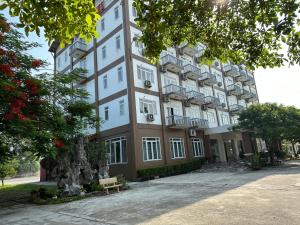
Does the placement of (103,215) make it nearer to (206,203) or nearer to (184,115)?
(206,203)

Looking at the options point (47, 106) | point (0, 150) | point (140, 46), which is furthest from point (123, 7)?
point (0, 150)

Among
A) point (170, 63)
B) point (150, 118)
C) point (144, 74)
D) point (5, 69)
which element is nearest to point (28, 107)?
point (5, 69)

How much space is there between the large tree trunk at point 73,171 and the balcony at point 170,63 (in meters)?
13.5

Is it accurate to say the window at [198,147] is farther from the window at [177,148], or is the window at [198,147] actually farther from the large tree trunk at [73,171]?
the large tree trunk at [73,171]

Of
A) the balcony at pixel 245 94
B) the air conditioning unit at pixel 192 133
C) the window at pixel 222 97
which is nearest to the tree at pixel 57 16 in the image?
the air conditioning unit at pixel 192 133

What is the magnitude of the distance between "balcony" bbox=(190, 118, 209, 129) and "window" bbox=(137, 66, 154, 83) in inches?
249

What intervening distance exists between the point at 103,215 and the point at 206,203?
3.67 metres

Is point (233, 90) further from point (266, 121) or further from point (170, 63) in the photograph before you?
point (170, 63)

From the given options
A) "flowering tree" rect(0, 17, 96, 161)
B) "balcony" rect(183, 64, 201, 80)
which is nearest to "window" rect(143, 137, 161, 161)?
"flowering tree" rect(0, 17, 96, 161)

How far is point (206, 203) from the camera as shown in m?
9.27

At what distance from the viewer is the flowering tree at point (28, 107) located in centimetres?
1114

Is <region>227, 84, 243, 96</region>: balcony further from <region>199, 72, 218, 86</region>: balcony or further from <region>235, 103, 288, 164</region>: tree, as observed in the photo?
<region>235, 103, 288, 164</region>: tree

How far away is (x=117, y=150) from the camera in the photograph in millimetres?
22875

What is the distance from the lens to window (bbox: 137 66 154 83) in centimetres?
2346
